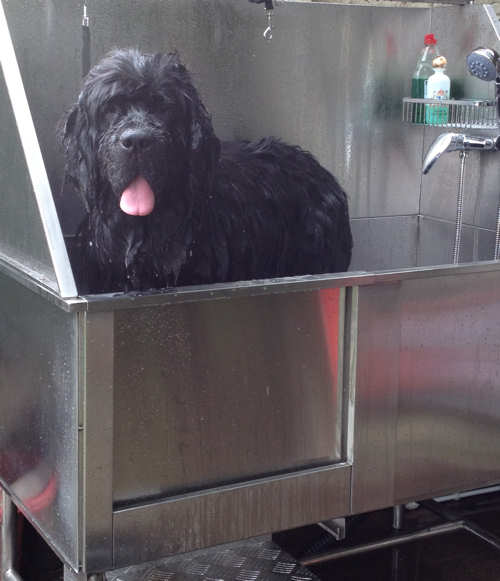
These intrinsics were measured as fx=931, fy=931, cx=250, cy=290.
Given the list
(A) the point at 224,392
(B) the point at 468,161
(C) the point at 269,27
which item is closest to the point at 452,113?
(B) the point at 468,161

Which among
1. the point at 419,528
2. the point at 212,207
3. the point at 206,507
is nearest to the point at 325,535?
the point at 419,528

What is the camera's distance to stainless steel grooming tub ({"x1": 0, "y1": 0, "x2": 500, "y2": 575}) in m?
1.89

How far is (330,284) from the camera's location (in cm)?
207

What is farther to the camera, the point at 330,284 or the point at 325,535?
the point at 325,535

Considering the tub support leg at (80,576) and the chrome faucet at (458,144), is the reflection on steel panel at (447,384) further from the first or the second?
the tub support leg at (80,576)

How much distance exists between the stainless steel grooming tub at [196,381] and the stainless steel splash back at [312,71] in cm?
2

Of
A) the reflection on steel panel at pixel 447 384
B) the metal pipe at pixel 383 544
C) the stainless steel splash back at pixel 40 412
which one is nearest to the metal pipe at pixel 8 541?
the stainless steel splash back at pixel 40 412

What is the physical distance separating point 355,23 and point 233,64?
50 centimetres

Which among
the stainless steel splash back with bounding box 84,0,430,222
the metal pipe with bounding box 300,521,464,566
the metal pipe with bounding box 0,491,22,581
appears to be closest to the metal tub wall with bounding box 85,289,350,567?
the metal pipe with bounding box 300,521,464,566

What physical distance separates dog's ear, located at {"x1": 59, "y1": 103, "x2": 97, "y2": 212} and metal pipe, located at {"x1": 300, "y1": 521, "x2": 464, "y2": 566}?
1227mm

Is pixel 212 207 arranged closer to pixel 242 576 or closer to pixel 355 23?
pixel 242 576

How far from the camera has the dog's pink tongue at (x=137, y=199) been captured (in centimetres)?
203

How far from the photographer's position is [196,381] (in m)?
1.98

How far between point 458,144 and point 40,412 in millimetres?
1542
